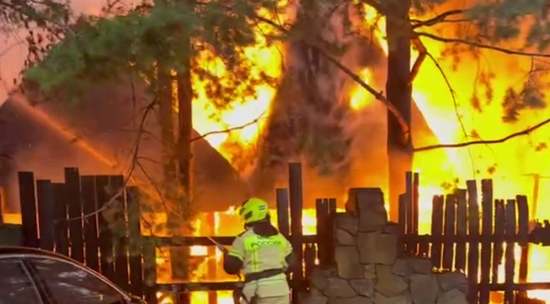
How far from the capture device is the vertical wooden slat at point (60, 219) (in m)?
6.43

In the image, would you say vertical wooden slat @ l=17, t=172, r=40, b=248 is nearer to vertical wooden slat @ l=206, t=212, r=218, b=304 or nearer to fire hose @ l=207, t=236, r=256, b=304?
fire hose @ l=207, t=236, r=256, b=304

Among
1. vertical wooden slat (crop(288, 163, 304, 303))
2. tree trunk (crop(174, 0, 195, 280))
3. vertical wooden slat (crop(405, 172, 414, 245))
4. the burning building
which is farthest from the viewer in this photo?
the burning building

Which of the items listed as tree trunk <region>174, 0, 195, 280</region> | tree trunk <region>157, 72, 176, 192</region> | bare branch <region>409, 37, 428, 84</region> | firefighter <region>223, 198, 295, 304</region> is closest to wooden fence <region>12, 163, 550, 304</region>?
tree trunk <region>174, 0, 195, 280</region>

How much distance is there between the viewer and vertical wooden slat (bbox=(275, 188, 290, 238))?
6543mm

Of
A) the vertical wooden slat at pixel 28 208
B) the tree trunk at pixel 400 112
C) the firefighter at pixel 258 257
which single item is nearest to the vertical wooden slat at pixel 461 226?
the tree trunk at pixel 400 112

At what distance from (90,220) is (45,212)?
16.7 inches

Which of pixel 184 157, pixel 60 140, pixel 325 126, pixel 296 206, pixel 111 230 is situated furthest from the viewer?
pixel 325 126

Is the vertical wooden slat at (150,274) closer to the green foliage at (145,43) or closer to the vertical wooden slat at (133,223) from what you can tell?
the vertical wooden slat at (133,223)

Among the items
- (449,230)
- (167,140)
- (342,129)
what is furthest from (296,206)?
(342,129)

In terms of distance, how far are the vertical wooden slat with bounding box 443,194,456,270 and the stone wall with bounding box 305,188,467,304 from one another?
0.37 meters

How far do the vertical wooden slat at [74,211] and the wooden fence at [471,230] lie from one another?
3110 mm

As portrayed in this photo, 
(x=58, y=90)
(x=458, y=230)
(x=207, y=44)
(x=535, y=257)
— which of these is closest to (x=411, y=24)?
(x=458, y=230)

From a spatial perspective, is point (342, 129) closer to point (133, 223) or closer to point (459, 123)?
point (459, 123)

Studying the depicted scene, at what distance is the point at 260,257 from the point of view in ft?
18.5
